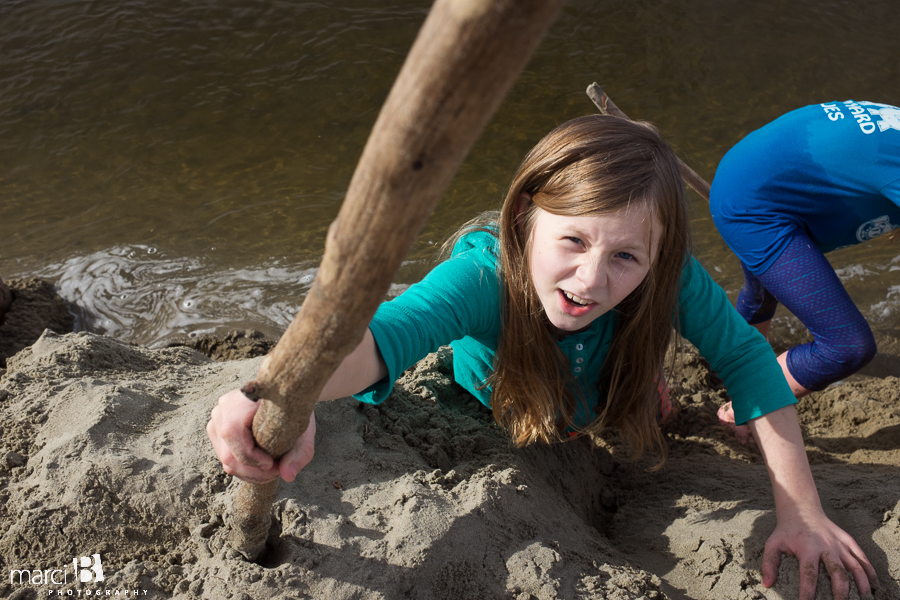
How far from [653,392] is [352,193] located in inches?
67.2

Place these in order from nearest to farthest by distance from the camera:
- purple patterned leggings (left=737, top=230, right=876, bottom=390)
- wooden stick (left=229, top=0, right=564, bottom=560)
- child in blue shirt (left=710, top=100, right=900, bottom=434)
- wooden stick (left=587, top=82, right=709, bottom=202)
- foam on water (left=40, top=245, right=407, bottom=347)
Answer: wooden stick (left=229, top=0, right=564, bottom=560) < child in blue shirt (left=710, top=100, right=900, bottom=434) < purple patterned leggings (left=737, top=230, right=876, bottom=390) < wooden stick (left=587, top=82, right=709, bottom=202) < foam on water (left=40, top=245, right=407, bottom=347)

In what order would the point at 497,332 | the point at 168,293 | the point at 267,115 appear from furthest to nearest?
1. the point at 267,115
2. the point at 168,293
3. the point at 497,332

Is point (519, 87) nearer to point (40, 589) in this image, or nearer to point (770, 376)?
point (770, 376)

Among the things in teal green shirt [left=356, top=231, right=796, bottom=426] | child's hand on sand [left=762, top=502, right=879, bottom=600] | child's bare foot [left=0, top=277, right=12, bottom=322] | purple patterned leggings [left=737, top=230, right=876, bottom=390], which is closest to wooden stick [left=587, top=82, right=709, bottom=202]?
purple patterned leggings [left=737, top=230, right=876, bottom=390]

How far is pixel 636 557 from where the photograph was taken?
205 centimetres

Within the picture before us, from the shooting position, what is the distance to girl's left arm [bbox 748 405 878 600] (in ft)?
5.80

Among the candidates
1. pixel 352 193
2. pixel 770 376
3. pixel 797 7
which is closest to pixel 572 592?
pixel 770 376

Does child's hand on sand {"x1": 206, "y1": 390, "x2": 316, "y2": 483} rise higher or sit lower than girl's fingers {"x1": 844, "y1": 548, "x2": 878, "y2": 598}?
higher

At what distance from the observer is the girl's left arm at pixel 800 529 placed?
5.80 feet

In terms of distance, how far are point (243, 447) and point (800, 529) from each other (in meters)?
1.65

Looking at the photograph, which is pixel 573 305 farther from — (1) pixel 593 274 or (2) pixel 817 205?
(2) pixel 817 205

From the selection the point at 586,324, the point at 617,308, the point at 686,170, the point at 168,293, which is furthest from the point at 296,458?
the point at 168,293

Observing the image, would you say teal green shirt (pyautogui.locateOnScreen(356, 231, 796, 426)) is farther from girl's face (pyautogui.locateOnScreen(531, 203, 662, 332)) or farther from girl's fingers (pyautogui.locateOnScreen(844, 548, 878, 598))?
girl's fingers (pyautogui.locateOnScreen(844, 548, 878, 598))

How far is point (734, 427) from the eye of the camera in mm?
3059
